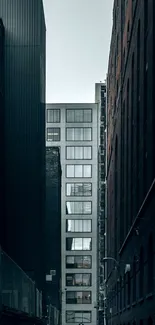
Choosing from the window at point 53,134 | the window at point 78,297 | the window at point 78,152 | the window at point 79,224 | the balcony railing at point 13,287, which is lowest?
the window at point 78,297

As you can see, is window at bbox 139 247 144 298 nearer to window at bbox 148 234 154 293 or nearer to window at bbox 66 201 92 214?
window at bbox 148 234 154 293

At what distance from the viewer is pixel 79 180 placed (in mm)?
182000

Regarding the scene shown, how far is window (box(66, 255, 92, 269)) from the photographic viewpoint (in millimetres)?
176375

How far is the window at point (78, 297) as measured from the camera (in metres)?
174

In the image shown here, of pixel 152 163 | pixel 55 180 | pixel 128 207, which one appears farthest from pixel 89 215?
pixel 152 163

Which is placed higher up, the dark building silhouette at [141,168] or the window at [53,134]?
the window at [53,134]

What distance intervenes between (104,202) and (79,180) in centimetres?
5452

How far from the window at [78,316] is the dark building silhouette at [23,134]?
88833 mm

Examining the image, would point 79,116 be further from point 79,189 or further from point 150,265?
point 150,265

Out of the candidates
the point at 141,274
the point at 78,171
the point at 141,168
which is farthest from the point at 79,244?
the point at 141,168

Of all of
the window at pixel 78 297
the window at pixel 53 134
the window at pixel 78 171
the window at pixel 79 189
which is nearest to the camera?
the window at pixel 78 297

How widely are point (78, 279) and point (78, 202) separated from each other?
15.7 metres

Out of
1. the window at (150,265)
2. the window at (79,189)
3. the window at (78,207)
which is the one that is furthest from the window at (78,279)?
the window at (150,265)

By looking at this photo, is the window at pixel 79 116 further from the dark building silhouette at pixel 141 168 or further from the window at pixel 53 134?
the dark building silhouette at pixel 141 168
